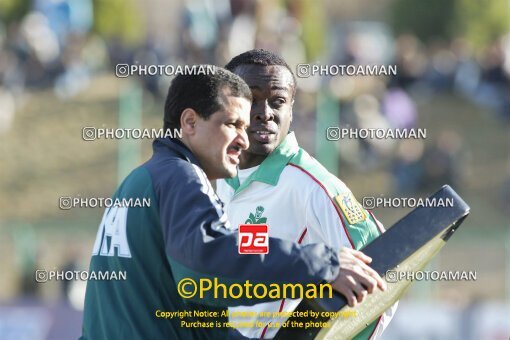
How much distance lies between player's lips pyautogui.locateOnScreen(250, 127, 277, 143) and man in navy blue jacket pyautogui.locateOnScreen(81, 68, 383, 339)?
3.33 ft

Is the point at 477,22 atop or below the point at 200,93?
atop

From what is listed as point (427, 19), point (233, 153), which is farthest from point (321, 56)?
point (233, 153)

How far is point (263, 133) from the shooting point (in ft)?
18.6

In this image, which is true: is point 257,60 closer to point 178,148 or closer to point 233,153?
point 233,153

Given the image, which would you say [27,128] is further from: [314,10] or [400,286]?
[400,286]

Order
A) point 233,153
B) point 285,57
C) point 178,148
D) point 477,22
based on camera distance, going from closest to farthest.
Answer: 1. point 178,148
2. point 233,153
3. point 285,57
4. point 477,22

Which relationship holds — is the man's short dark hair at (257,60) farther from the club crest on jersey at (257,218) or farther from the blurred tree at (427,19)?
the blurred tree at (427,19)

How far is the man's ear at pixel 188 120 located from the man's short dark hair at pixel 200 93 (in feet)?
Answer: 0.06

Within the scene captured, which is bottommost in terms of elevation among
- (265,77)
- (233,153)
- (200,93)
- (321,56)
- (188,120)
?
(233,153)

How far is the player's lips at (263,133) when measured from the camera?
223 inches

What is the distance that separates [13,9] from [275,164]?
689 inches

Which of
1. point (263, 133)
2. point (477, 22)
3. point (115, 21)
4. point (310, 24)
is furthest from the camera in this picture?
point (477, 22)

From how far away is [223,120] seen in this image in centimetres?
454

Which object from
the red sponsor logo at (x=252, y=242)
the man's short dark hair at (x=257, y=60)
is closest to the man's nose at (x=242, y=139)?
the red sponsor logo at (x=252, y=242)
